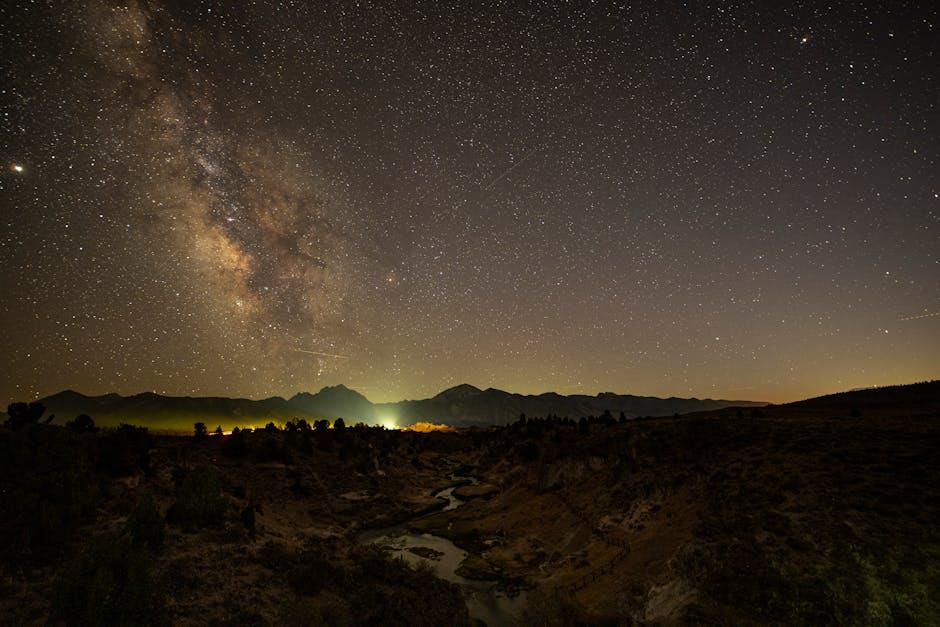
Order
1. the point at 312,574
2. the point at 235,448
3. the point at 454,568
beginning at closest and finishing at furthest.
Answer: the point at 312,574 → the point at 454,568 → the point at 235,448

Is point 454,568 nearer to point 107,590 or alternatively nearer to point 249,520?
point 249,520

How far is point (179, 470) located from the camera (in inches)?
1406

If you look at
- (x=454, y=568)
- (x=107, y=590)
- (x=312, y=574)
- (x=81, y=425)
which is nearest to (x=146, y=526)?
(x=107, y=590)

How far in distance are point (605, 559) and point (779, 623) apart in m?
12.3

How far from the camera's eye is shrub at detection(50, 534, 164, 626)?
15.6m

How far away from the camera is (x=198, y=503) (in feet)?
91.9

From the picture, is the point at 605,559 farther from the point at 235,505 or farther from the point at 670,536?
the point at 235,505

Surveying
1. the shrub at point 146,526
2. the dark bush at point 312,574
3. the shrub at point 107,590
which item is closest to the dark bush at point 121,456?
the shrub at point 146,526

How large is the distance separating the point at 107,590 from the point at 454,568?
2263 cm

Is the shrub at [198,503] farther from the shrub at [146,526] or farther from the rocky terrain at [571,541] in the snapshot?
the shrub at [146,526]

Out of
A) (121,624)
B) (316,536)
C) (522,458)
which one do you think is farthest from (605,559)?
(522,458)

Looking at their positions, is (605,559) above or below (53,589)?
below

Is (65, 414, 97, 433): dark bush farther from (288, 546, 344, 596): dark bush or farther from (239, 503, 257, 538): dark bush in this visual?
(288, 546, 344, 596): dark bush

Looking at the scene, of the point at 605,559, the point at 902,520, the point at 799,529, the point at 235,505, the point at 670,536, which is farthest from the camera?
the point at 235,505
